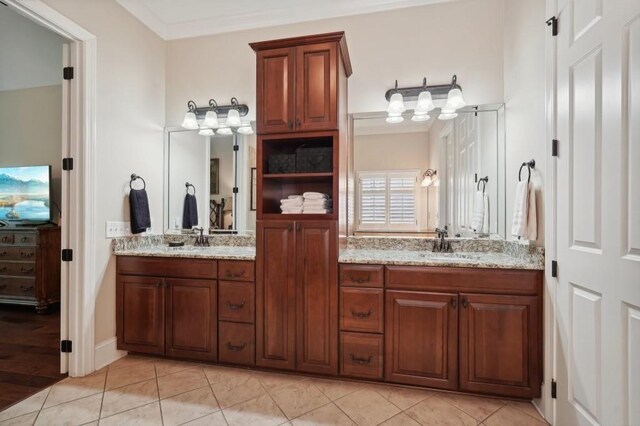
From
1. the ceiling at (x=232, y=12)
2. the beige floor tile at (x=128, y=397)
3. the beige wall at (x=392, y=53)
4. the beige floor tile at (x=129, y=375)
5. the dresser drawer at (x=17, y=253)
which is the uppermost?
the ceiling at (x=232, y=12)

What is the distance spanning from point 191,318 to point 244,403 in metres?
0.77

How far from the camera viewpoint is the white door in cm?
121

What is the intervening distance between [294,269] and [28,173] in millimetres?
4045

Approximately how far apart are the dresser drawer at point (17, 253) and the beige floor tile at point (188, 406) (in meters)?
3.11

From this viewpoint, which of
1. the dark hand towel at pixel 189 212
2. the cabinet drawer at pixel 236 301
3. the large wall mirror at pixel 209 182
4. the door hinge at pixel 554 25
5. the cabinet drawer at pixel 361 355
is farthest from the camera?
the dark hand towel at pixel 189 212

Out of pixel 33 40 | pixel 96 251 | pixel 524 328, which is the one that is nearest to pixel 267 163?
pixel 96 251

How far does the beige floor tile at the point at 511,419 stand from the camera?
1725mm

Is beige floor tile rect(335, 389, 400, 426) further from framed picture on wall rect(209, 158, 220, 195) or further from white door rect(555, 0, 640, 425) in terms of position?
framed picture on wall rect(209, 158, 220, 195)

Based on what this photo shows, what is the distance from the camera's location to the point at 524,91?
6.85 ft

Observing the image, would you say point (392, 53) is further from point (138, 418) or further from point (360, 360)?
point (138, 418)

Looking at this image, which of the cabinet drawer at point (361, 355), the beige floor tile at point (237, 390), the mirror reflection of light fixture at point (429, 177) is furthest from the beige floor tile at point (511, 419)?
the mirror reflection of light fixture at point (429, 177)

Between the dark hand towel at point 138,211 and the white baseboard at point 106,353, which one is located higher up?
the dark hand towel at point 138,211

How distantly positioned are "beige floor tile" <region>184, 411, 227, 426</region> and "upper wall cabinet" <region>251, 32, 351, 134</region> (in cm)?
186

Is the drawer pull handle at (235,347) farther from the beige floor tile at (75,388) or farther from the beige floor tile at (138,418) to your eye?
→ the beige floor tile at (75,388)
